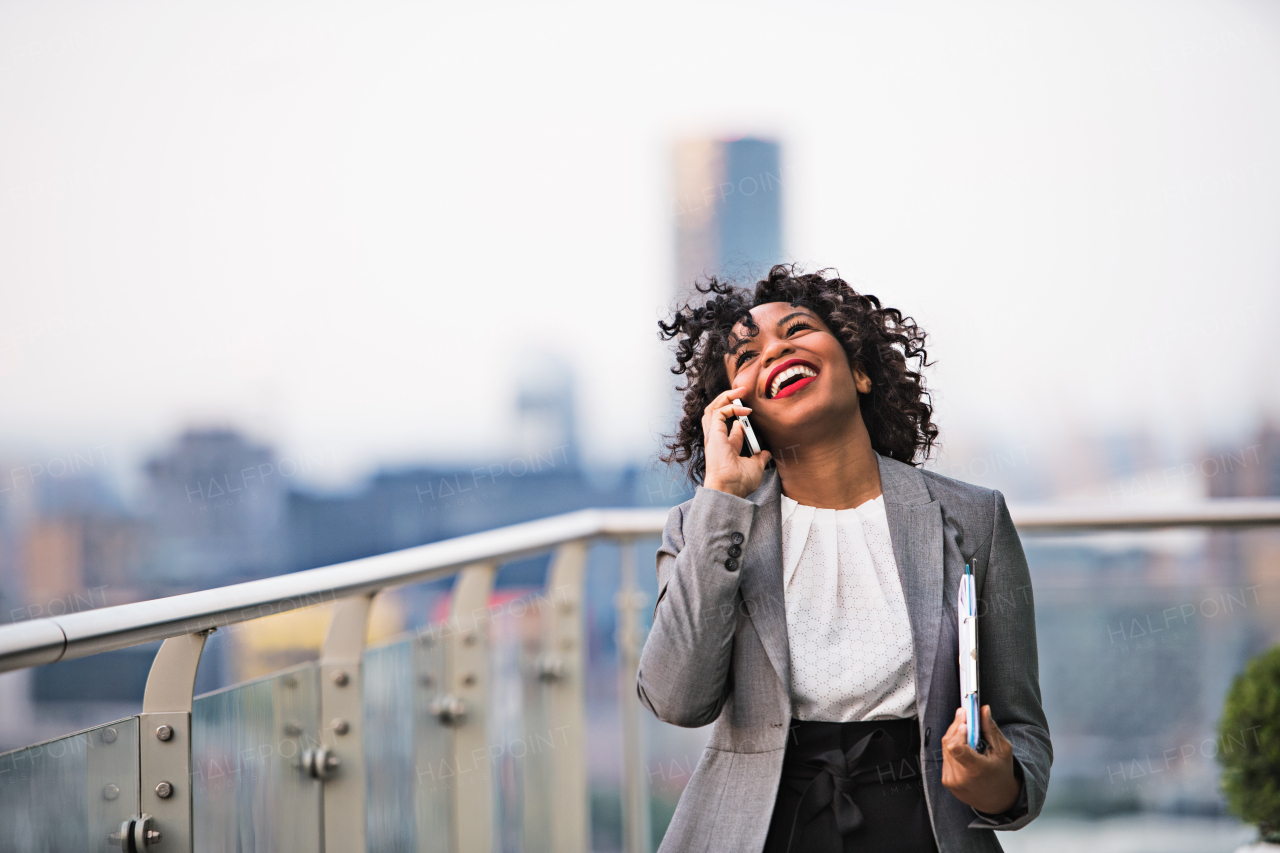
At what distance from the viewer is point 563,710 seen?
2936mm

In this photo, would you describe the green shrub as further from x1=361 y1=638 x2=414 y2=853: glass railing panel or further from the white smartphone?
x1=361 y1=638 x2=414 y2=853: glass railing panel

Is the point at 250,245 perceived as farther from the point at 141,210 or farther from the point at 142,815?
the point at 142,815

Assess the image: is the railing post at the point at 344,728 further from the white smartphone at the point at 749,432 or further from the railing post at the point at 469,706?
the white smartphone at the point at 749,432

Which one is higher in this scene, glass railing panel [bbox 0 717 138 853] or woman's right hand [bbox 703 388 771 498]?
woman's right hand [bbox 703 388 771 498]

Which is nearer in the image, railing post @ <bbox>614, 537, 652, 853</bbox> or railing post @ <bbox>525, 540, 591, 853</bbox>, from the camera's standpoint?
railing post @ <bbox>525, 540, 591, 853</bbox>

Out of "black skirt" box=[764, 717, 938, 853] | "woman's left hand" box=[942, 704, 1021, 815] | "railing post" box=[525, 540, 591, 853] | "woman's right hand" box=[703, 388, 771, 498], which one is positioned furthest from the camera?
"railing post" box=[525, 540, 591, 853]

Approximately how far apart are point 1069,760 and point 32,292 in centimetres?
2932

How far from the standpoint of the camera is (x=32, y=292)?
26281mm

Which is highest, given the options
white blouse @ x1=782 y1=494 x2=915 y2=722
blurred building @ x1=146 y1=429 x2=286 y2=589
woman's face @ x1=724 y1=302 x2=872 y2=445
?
woman's face @ x1=724 y1=302 x2=872 y2=445

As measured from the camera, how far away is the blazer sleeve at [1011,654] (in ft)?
4.82

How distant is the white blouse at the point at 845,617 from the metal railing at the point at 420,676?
75 cm

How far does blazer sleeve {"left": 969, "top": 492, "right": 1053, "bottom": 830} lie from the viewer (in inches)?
57.8

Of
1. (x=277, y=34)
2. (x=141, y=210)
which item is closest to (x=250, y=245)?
(x=141, y=210)

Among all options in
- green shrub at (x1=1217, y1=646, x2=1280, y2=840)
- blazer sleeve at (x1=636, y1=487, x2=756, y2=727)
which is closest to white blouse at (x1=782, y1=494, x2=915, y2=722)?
blazer sleeve at (x1=636, y1=487, x2=756, y2=727)
